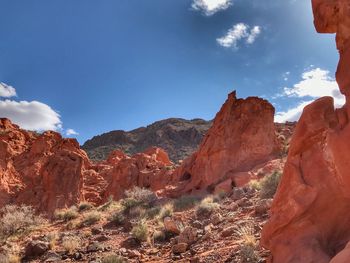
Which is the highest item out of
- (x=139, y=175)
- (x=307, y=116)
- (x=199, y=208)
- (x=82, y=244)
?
(x=139, y=175)

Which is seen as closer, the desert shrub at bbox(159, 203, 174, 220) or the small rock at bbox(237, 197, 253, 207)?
the small rock at bbox(237, 197, 253, 207)

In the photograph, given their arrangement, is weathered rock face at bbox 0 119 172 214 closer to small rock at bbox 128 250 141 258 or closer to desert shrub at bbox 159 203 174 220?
desert shrub at bbox 159 203 174 220

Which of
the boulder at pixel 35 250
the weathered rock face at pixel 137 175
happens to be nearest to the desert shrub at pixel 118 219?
the boulder at pixel 35 250

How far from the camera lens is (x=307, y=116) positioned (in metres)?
5.34

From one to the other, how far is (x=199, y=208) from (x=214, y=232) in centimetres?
383

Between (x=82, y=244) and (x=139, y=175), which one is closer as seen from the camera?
(x=82, y=244)

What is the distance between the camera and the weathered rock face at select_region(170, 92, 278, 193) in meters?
23.4

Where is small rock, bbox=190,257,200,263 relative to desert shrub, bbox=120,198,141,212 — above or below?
below

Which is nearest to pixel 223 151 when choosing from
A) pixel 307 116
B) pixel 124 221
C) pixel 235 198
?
pixel 235 198

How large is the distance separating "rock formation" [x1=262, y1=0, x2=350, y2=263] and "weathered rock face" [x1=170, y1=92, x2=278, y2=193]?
16906 mm

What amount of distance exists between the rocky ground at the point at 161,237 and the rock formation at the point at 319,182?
189 cm

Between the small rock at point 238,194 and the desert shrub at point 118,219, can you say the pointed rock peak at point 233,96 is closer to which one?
the small rock at point 238,194

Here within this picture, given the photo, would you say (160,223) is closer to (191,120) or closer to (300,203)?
(300,203)

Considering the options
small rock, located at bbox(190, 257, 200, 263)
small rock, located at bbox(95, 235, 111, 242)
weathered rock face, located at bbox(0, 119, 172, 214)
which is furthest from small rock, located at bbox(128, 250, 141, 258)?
weathered rock face, located at bbox(0, 119, 172, 214)
